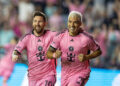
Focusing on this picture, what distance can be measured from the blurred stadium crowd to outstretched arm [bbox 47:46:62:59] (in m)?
4.73

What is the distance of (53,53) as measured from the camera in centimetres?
664

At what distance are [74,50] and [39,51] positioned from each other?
2.36ft

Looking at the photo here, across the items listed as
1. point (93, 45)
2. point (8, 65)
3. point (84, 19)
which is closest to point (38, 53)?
point (93, 45)

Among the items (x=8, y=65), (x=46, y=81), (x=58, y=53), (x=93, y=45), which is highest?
(x=93, y=45)

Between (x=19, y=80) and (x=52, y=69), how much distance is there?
8.22ft

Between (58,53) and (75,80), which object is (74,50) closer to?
(58,53)

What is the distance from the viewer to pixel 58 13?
40.9 ft

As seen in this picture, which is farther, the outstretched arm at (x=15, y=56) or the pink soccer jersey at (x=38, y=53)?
the pink soccer jersey at (x=38, y=53)

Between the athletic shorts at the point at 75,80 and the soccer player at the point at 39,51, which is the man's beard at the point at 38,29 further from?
the athletic shorts at the point at 75,80

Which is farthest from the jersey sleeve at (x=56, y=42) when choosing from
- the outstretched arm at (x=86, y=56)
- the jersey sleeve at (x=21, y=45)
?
the jersey sleeve at (x=21, y=45)

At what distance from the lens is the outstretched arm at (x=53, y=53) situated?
6482mm

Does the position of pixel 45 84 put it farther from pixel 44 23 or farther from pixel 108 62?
pixel 108 62

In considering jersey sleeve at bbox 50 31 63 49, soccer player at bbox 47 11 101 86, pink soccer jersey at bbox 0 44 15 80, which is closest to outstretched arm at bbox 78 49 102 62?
soccer player at bbox 47 11 101 86

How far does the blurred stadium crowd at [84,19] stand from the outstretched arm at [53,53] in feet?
15.5
